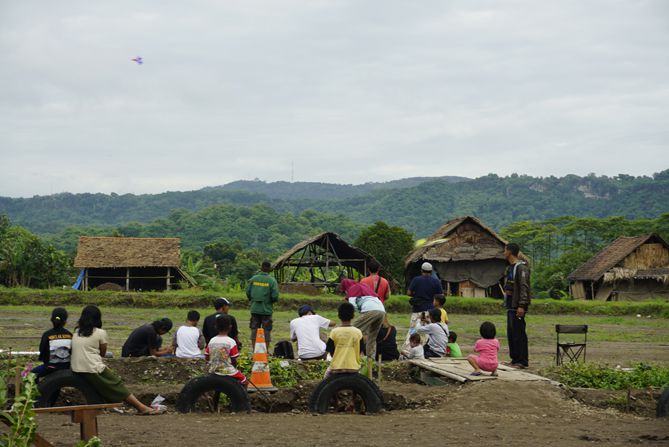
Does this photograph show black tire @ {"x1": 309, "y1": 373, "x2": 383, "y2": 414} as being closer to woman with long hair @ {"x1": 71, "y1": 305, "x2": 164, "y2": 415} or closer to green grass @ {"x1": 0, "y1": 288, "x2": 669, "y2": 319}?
woman with long hair @ {"x1": 71, "y1": 305, "x2": 164, "y2": 415}

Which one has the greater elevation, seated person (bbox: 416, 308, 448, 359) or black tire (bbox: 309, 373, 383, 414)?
seated person (bbox: 416, 308, 448, 359)

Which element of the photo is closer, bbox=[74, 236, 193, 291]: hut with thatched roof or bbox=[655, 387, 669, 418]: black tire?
bbox=[655, 387, 669, 418]: black tire

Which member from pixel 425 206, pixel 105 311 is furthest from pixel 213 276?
pixel 425 206

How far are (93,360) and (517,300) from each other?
667cm

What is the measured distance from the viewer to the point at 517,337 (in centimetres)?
1390

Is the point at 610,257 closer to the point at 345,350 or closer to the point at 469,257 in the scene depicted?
the point at 469,257

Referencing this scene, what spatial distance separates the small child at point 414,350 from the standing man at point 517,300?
1.53 m

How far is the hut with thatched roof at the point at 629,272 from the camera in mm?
47125

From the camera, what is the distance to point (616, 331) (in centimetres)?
2917

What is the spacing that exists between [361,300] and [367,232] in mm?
37718

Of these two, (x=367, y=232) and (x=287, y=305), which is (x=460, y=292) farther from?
(x=287, y=305)

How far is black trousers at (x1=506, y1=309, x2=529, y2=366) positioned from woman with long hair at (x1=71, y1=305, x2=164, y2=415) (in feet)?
21.0

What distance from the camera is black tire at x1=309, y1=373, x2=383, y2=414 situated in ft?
35.5

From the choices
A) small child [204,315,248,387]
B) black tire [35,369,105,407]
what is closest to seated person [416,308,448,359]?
small child [204,315,248,387]
